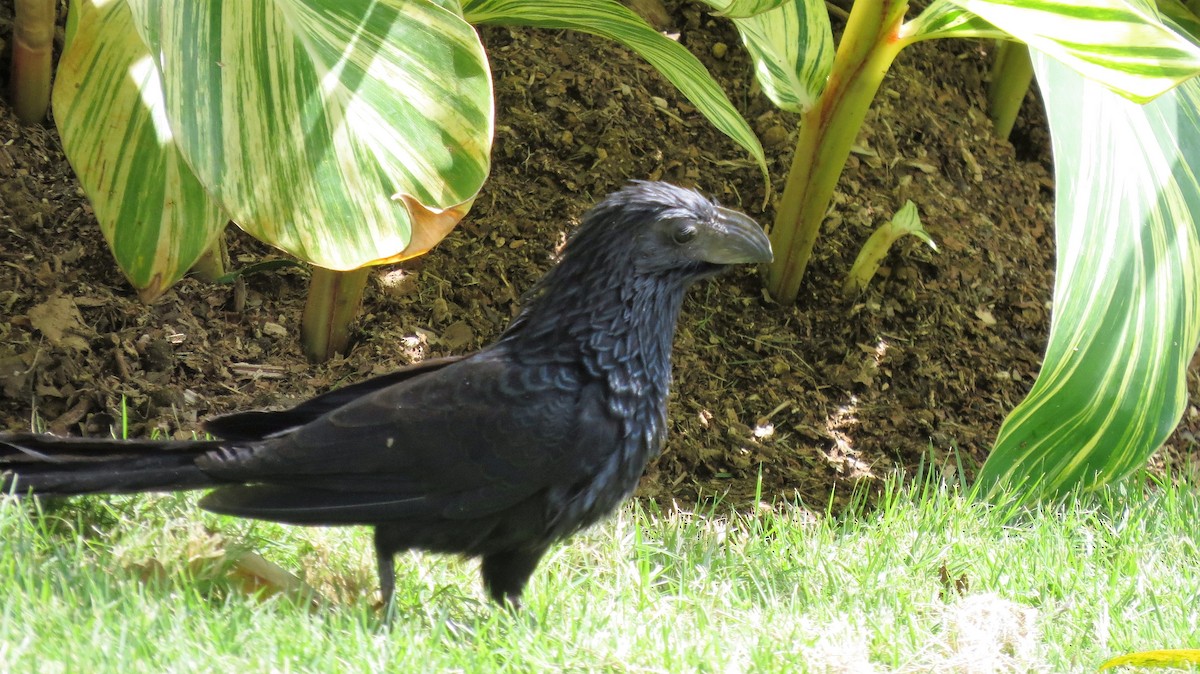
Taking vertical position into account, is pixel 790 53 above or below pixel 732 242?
above

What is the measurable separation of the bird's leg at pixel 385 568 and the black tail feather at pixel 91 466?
340 millimetres

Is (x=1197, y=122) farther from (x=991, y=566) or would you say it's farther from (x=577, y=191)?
(x=577, y=191)

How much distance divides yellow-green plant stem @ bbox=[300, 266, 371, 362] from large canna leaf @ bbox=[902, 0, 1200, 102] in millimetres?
1774

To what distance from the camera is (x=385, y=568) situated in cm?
236

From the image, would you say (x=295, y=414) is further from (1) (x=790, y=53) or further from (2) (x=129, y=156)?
(1) (x=790, y=53)

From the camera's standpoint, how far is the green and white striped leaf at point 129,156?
9.15 ft

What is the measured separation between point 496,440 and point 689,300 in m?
1.66

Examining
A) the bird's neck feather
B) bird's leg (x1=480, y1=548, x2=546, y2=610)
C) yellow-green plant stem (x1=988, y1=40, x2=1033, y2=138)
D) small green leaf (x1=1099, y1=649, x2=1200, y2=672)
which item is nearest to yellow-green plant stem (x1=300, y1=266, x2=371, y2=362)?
the bird's neck feather

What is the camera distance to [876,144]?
4281 millimetres

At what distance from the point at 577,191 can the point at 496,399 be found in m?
1.67

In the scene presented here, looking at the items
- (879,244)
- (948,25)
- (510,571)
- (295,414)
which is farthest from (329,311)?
(948,25)

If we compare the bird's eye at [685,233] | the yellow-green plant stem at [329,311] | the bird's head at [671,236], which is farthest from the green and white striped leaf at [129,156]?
the bird's eye at [685,233]

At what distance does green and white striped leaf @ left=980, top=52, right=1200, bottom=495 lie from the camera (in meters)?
2.76

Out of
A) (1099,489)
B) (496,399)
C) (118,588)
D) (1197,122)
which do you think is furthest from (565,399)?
(1197,122)
